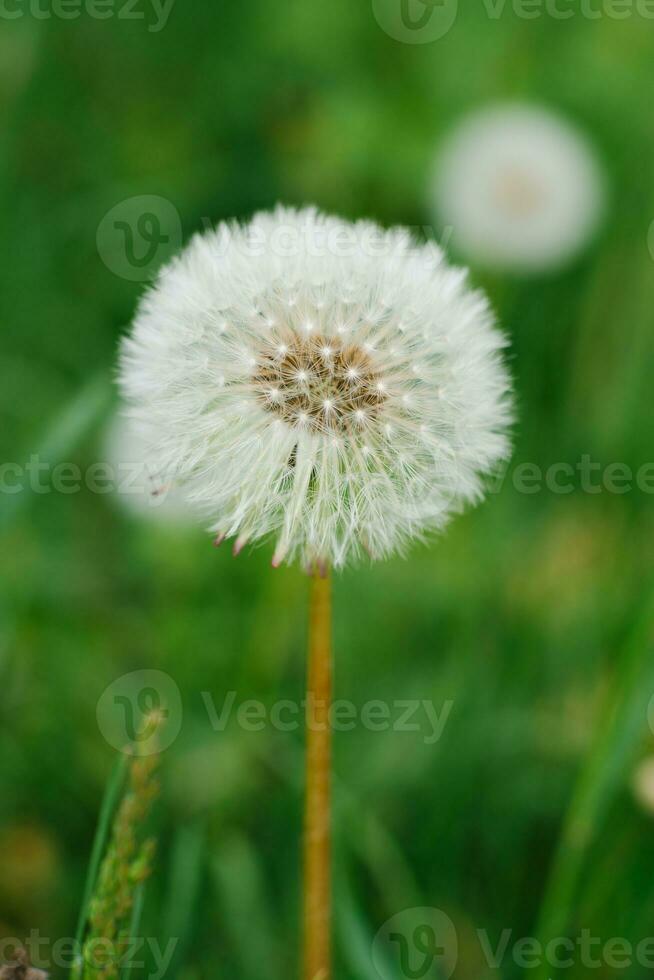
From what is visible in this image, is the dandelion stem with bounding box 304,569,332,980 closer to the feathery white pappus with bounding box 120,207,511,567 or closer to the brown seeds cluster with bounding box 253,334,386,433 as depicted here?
the feathery white pappus with bounding box 120,207,511,567

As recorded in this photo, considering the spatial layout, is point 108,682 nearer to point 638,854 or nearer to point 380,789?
point 380,789

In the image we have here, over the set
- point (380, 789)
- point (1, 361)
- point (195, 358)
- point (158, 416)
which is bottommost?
point (380, 789)

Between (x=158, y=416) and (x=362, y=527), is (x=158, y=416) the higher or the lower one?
the higher one

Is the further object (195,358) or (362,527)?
(195,358)

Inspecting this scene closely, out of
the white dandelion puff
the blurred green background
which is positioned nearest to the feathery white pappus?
the blurred green background

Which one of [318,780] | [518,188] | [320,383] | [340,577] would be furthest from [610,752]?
[518,188]

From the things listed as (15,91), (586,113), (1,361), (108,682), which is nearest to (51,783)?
(108,682)

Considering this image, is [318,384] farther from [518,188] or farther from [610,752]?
[518,188]

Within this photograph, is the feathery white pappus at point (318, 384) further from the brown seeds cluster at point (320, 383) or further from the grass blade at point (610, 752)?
the grass blade at point (610, 752)
